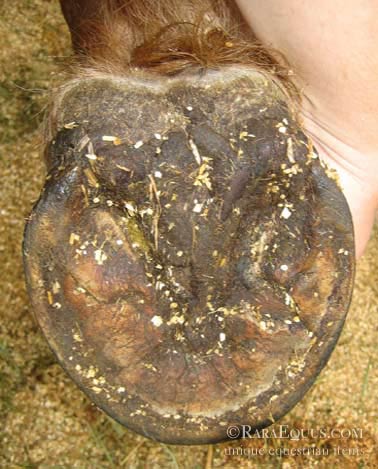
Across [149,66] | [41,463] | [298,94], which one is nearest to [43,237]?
[149,66]

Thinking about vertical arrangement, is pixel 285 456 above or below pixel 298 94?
below

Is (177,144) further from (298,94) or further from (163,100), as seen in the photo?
(298,94)

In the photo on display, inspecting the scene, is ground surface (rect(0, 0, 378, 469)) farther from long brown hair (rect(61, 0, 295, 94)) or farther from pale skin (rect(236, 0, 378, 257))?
pale skin (rect(236, 0, 378, 257))

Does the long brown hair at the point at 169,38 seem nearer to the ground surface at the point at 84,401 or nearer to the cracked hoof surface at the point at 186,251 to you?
the cracked hoof surface at the point at 186,251

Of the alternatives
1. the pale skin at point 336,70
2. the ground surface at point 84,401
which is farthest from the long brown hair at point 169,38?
the ground surface at point 84,401

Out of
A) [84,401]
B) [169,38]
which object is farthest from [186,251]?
[84,401]
